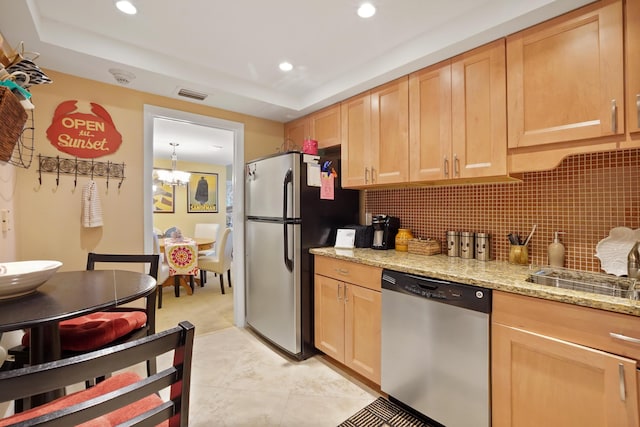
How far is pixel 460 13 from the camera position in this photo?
5.81 feet

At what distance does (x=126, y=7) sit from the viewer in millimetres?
1708

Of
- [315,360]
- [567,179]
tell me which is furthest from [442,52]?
[315,360]

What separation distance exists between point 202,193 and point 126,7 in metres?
5.31

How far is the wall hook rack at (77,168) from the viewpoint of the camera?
7.09 ft

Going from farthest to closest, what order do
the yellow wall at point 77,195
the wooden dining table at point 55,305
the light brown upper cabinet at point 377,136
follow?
the light brown upper cabinet at point 377,136 → the yellow wall at point 77,195 → the wooden dining table at point 55,305

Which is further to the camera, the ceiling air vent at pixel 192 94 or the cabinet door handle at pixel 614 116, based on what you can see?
the ceiling air vent at pixel 192 94

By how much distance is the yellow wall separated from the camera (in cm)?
211

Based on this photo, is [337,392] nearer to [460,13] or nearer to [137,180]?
[137,180]

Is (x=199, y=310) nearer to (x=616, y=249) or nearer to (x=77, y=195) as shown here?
(x=77, y=195)

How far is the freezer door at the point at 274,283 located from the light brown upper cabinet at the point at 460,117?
1129 millimetres

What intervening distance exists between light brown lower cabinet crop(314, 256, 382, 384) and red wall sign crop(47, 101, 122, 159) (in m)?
1.88

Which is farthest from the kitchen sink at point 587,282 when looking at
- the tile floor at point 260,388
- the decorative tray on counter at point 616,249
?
the tile floor at point 260,388

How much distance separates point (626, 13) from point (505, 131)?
64 cm

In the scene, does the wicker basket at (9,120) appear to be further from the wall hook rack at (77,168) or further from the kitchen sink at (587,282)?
the kitchen sink at (587,282)
